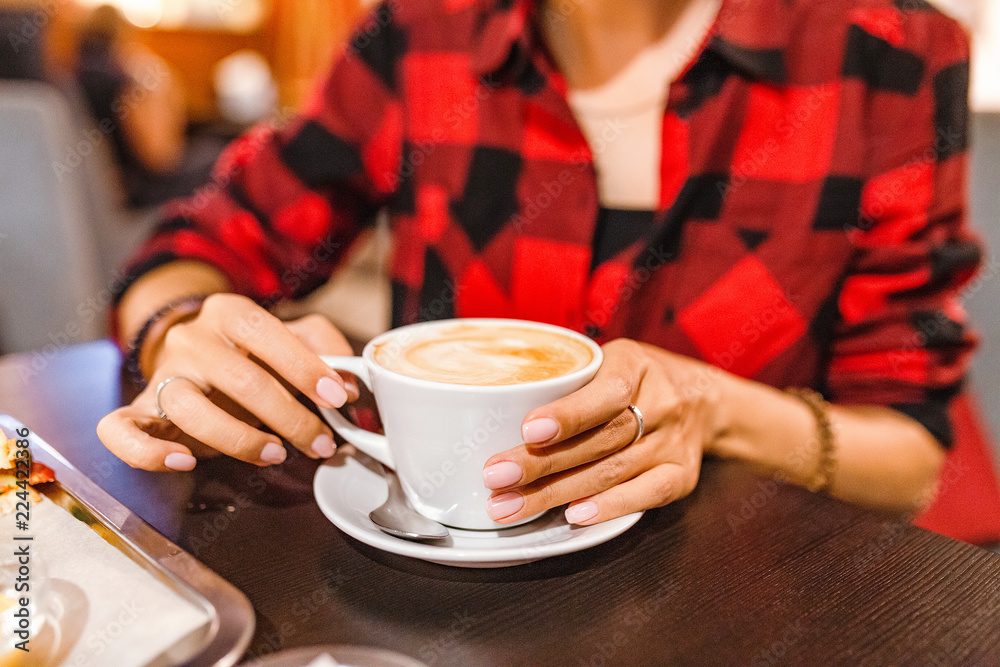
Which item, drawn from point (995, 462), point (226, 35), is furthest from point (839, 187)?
point (226, 35)

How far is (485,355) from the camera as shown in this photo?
21.8 inches

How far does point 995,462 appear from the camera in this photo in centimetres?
103

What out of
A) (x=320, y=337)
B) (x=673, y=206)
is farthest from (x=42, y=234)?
(x=673, y=206)

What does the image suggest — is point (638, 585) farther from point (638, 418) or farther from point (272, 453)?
point (272, 453)

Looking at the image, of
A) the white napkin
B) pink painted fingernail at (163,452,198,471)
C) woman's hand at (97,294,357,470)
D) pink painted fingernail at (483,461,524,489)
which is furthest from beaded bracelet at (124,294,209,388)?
pink painted fingernail at (483,461,524,489)

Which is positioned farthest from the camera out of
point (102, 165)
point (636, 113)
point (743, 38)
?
point (102, 165)

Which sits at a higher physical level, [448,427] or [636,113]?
[636,113]

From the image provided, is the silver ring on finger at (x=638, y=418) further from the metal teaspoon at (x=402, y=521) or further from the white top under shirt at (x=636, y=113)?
the white top under shirt at (x=636, y=113)

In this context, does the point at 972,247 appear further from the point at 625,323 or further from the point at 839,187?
the point at 625,323

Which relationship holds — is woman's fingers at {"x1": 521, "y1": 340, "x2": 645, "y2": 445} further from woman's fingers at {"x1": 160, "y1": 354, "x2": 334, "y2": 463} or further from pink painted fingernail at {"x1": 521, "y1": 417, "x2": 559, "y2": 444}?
woman's fingers at {"x1": 160, "y1": 354, "x2": 334, "y2": 463}

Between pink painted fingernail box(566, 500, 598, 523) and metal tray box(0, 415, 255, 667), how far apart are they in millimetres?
218

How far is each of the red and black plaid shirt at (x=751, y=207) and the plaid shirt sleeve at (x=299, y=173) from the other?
35 mm

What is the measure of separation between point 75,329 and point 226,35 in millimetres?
4887

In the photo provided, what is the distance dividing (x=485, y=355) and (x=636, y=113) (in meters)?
0.63
